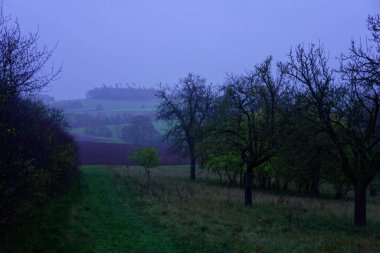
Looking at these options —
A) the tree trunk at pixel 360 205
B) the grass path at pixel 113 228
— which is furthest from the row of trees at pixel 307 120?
the grass path at pixel 113 228

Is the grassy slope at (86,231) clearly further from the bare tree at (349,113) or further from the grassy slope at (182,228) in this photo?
the bare tree at (349,113)

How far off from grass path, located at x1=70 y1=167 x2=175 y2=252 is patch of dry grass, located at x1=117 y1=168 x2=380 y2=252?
2.49ft

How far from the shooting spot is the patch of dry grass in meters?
13.2

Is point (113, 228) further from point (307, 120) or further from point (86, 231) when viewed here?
point (307, 120)

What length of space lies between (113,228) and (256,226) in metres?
5.96

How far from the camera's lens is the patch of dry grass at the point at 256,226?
13.2 metres

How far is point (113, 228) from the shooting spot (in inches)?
611

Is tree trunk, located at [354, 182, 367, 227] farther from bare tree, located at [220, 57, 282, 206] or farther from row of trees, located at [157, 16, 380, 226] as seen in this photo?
bare tree, located at [220, 57, 282, 206]

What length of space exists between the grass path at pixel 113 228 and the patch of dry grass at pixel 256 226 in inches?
29.9

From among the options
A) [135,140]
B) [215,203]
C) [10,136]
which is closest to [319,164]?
[215,203]

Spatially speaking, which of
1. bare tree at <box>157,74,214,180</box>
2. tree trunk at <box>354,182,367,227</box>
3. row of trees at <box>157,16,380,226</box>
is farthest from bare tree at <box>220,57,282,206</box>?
bare tree at <box>157,74,214,180</box>

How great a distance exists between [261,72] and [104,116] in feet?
442

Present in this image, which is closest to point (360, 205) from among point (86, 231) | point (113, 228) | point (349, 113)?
point (349, 113)

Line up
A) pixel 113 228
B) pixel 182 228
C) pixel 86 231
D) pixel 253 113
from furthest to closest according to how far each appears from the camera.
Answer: pixel 253 113 → pixel 182 228 → pixel 113 228 → pixel 86 231
